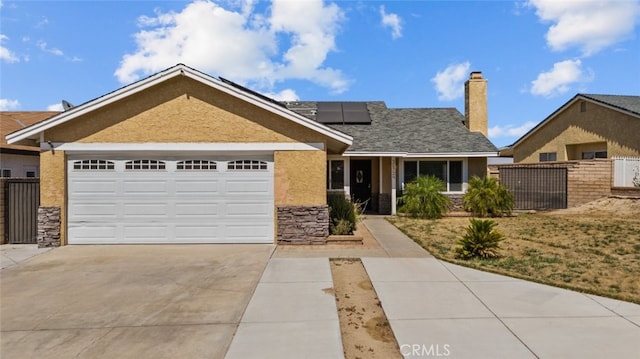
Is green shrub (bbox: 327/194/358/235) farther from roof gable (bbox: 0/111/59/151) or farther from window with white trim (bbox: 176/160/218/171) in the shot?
roof gable (bbox: 0/111/59/151)

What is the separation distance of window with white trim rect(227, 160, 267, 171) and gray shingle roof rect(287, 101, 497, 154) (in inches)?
257

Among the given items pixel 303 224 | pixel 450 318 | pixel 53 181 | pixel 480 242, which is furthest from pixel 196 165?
pixel 450 318

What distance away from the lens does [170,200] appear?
10.3m

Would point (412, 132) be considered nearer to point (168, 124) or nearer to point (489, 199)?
point (489, 199)

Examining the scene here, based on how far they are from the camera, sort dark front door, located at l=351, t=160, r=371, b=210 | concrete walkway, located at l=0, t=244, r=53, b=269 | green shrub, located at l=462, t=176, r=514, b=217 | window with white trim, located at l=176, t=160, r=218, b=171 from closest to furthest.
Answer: concrete walkway, located at l=0, t=244, r=53, b=269, window with white trim, located at l=176, t=160, r=218, b=171, green shrub, located at l=462, t=176, r=514, b=217, dark front door, located at l=351, t=160, r=371, b=210

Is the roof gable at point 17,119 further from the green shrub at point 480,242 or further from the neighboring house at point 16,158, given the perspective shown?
the green shrub at point 480,242

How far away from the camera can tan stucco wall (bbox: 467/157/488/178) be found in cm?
1723

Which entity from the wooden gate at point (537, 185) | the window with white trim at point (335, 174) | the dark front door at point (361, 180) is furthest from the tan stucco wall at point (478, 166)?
the window with white trim at point (335, 174)

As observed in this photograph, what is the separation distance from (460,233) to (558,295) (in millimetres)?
5820

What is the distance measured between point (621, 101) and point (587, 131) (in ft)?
7.82

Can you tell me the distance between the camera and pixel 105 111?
9945mm

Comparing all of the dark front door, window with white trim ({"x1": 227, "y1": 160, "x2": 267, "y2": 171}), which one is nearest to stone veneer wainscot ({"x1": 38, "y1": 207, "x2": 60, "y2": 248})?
window with white trim ({"x1": 227, "y1": 160, "x2": 267, "y2": 171})

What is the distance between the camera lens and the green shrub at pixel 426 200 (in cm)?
1550

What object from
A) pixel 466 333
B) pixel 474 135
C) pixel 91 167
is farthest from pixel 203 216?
pixel 474 135
